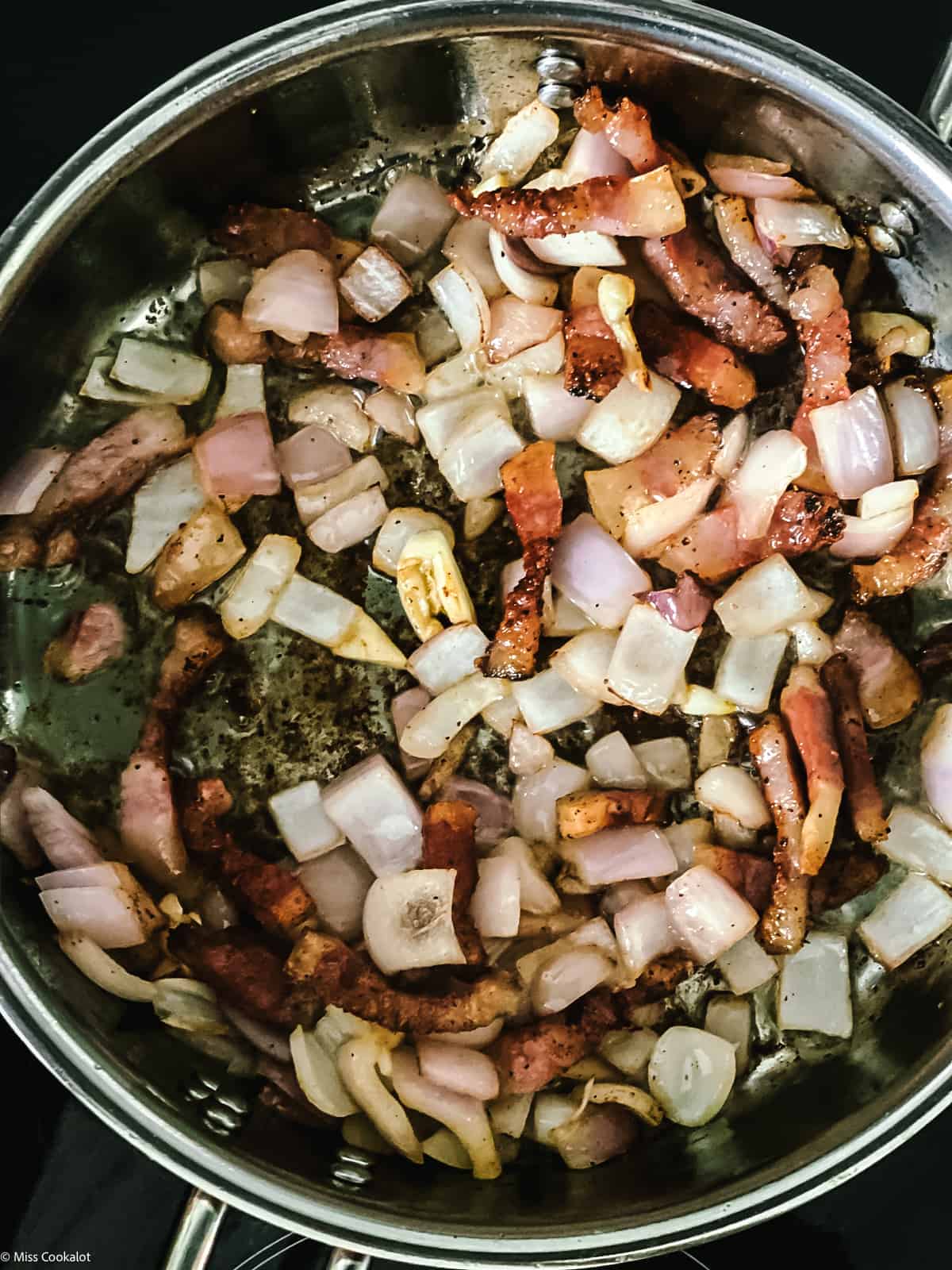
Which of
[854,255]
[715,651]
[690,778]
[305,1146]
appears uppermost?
[854,255]

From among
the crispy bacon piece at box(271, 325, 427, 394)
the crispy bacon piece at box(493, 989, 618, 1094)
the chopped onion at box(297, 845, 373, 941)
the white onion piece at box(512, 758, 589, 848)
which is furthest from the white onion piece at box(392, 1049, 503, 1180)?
the crispy bacon piece at box(271, 325, 427, 394)

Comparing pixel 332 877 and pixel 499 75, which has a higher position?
pixel 499 75

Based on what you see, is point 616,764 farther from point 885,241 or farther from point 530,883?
point 885,241

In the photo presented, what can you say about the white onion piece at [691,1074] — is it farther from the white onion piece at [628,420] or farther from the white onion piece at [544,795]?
the white onion piece at [628,420]

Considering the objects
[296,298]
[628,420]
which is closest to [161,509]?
[296,298]

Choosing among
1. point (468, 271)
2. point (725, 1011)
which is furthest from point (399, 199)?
point (725, 1011)

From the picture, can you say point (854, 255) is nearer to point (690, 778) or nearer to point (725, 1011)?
point (690, 778)

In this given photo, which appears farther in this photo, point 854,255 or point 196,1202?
point 854,255

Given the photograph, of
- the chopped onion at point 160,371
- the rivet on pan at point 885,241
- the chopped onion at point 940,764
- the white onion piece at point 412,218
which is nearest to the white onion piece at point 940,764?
the chopped onion at point 940,764
